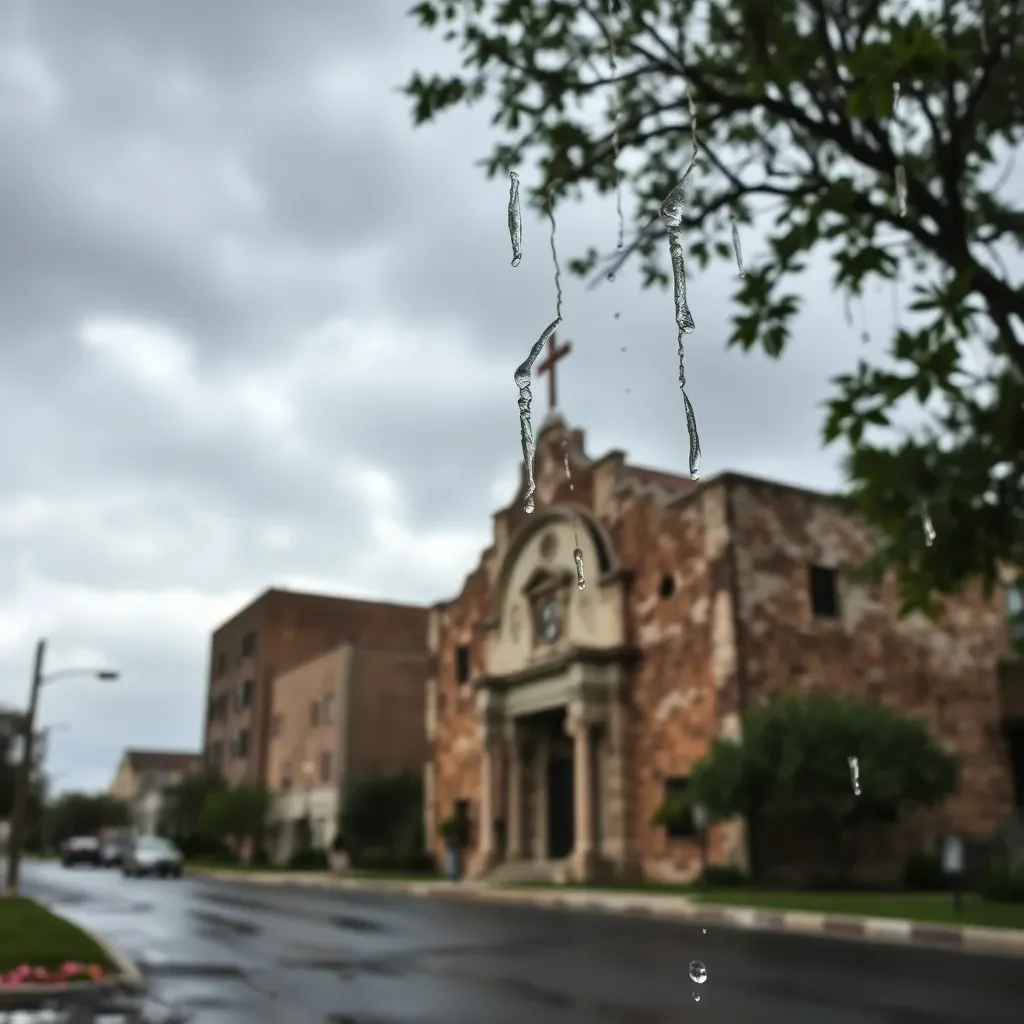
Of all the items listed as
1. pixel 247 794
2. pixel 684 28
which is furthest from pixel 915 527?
pixel 247 794

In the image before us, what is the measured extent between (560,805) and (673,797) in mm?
8070

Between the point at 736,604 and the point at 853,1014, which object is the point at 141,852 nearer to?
the point at 736,604

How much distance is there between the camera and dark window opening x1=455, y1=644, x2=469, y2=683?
42000 mm

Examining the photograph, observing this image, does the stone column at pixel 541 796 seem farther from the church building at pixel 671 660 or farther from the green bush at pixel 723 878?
the green bush at pixel 723 878

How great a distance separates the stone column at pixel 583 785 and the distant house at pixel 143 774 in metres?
76.5

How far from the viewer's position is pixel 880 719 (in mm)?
24844

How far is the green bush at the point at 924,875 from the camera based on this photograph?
2719 cm

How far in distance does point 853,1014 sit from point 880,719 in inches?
660

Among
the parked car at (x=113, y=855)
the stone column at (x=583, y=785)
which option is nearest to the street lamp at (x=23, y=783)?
the stone column at (x=583, y=785)

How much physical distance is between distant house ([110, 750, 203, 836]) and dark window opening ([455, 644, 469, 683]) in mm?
66044

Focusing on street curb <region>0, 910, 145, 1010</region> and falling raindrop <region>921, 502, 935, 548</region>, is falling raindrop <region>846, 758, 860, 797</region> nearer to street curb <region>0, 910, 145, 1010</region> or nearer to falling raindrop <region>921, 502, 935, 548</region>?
falling raindrop <region>921, 502, 935, 548</region>

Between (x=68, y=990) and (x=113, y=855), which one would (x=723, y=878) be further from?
(x=113, y=855)

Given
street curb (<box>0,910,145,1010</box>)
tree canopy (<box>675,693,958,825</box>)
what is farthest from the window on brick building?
street curb (<box>0,910,145,1010</box>)

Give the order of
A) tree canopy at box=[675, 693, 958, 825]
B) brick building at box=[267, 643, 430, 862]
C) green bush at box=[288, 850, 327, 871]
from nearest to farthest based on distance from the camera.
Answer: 1. tree canopy at box=[675, 693, 958, 825]
2. green bush at box=[288, 850, 327, 871]
3. brick building at box=[267, 643, 430, 862]
